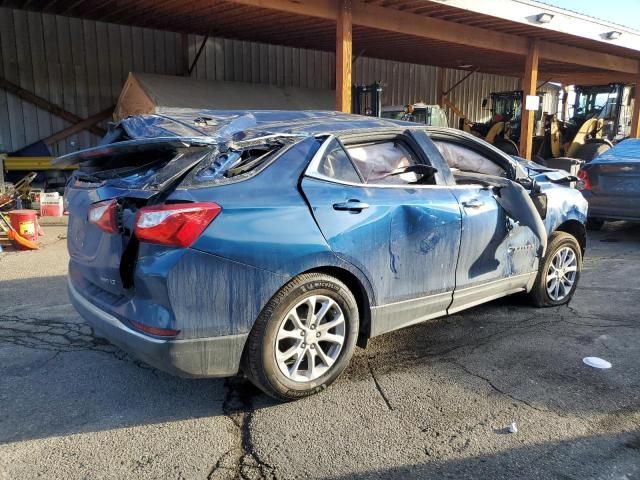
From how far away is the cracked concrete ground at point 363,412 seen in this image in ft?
8.83

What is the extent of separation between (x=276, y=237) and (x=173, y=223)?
560 mm

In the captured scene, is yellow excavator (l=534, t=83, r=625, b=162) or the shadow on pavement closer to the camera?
the shadow on pavement

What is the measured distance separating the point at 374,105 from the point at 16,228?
9.48 metres

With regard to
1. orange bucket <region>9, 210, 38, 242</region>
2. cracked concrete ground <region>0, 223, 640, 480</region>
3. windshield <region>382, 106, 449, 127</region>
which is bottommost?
cracked concrete ground <region>0, 223, 640, 480</region>

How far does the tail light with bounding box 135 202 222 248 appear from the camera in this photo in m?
2.76

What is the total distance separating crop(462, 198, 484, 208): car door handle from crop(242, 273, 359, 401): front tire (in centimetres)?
122

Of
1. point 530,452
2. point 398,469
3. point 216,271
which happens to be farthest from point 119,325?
point 530,452

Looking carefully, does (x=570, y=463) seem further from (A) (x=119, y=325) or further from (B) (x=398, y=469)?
(A) (x=119, y=325)

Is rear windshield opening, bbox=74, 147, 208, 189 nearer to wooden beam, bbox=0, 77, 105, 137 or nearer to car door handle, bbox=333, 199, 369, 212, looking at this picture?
car door handle, bbox=333, 199, 369, 212

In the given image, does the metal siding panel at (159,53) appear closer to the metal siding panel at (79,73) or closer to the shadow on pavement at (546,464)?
the metal siding panel at (79,73)

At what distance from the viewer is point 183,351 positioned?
2.81 meters

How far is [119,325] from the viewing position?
116 inches

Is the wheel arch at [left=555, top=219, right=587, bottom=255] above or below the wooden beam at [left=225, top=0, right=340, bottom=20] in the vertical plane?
below

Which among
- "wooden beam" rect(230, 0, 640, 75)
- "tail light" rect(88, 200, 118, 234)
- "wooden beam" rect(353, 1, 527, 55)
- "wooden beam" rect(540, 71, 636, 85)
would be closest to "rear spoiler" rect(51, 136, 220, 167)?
"tail light" rect(88, 200, 118, 234)
